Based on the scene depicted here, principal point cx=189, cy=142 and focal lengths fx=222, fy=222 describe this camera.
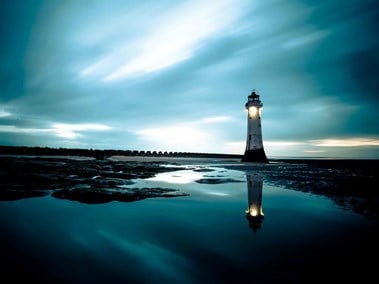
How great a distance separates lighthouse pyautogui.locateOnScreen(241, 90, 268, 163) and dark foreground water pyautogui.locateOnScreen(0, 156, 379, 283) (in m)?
24.5

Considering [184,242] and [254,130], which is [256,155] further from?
[184,242]

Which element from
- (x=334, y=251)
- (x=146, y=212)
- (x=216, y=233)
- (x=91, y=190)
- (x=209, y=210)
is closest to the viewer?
(x=334, y=251)

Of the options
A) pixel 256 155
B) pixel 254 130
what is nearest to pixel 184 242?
pixel 254 130

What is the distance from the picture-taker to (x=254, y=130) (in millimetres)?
29859

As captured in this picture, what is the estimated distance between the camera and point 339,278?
2.29 metres

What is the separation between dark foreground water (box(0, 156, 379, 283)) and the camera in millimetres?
2402

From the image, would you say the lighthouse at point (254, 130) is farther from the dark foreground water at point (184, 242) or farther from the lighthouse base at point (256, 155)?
the dark foreground water at point (184, 242)

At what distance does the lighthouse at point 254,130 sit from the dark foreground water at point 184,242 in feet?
80.4

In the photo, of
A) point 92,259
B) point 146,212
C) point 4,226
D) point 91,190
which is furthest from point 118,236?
point 91,190

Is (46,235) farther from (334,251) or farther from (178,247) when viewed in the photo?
(334,251)

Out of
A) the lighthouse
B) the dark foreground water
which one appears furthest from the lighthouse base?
the dark foreground water

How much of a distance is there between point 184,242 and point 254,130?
2802 cm

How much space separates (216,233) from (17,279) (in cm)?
277

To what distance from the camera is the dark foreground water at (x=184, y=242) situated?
94.6 inches
